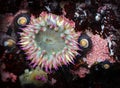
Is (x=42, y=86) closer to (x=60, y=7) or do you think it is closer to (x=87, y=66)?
(x=87, y=66)

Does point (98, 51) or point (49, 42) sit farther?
point (98, 51)

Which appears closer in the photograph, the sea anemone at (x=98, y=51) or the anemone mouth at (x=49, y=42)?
the anemone mouth at (x=49, y=42)

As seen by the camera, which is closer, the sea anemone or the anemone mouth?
the anemone mouth

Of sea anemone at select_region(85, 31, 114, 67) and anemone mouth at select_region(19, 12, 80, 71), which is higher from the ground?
anemone mouth at select_region(19, 12, 80, 71)

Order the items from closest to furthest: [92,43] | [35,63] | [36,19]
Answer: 1. [35,63]
2. [36,19]
3. [92,43]

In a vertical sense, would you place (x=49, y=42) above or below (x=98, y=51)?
above

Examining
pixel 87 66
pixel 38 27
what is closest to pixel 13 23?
pixel 38 27

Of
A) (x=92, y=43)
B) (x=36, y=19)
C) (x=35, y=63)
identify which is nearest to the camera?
(x=35, y=63)

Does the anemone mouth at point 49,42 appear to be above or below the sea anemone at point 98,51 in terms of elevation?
above
